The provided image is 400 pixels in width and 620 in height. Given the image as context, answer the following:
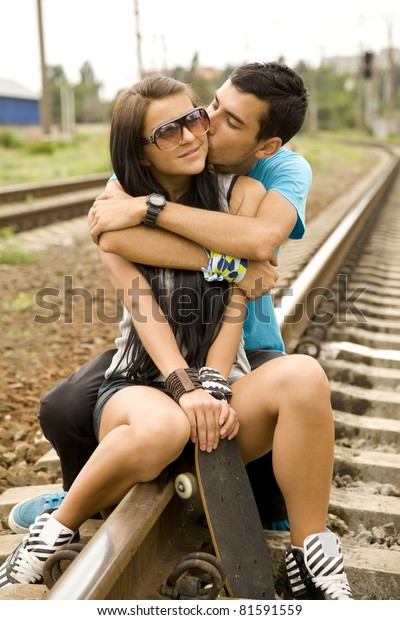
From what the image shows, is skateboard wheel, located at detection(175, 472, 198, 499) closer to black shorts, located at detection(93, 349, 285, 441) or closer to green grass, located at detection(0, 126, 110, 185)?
black shorts, located at detection(93, 349, 285, 441)

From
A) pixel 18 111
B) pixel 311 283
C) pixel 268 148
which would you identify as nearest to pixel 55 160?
pixel 311 283

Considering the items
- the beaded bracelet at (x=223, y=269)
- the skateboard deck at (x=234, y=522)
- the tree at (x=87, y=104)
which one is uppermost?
the beaded bracelet at (x=223, y=269)

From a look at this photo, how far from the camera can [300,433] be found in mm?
2195

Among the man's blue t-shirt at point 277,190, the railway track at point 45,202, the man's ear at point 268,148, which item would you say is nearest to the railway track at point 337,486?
the man's blue t-shirt at point 277,190

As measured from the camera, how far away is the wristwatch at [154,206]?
2480 millimetres

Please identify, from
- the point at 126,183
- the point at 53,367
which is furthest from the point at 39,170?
the point at 126,183

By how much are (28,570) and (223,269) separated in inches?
41.2

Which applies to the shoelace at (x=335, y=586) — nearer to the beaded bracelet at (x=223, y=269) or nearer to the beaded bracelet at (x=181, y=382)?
the beaded bracelet at (x=181, y=382)

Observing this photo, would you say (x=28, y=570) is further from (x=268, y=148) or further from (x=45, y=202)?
(x=45, y=202)

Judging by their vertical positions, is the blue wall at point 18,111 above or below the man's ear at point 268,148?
below

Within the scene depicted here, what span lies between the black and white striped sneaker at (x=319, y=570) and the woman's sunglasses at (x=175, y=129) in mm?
1191

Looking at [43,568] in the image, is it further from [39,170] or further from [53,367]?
[39,170]

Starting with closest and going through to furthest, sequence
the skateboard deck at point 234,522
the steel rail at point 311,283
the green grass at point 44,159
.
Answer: the skateboard deck at point 234,522 < the steel rail at point 311,283 < the green grass at point 44,159

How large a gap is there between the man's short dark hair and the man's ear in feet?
0.05
